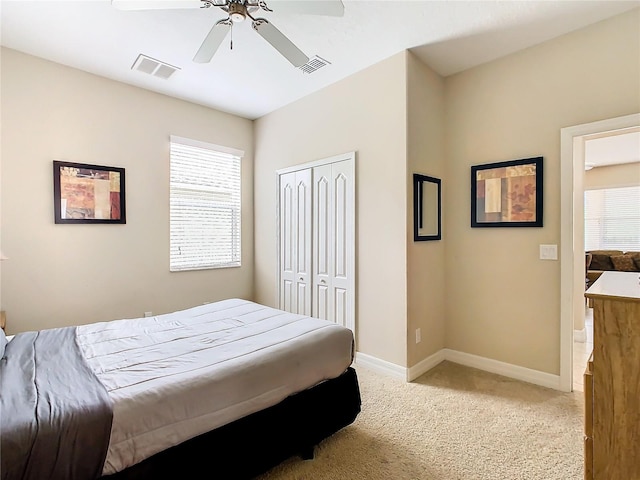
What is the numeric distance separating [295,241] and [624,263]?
7044 mm

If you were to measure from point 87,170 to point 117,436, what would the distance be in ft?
9.51

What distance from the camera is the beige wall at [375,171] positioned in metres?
2.96

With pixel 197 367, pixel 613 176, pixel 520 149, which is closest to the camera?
pixel 197 367

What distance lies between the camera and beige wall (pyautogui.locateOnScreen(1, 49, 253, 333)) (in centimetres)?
287

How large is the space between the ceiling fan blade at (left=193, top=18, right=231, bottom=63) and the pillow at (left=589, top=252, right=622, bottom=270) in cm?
824

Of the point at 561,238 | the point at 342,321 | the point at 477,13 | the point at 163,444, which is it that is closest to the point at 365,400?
the point at 342,321

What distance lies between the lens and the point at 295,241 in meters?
3.99

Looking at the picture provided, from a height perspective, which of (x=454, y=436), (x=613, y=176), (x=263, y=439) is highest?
(x=613, y=176)

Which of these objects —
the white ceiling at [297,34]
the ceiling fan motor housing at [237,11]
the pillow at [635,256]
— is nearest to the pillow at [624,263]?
the pillow at [635,256]

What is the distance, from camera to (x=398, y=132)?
295 cm

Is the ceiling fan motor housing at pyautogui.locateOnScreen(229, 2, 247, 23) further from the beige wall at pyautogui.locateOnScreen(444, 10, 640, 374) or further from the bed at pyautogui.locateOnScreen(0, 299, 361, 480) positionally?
the beige wall at pyautogui.locateOnScreen(444, 10, 640, 374)

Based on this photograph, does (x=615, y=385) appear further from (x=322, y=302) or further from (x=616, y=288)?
(x=322, y=302)

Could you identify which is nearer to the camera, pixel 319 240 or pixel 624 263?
pixel 319 240

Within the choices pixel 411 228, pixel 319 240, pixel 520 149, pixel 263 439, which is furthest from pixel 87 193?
pixel 520 149
